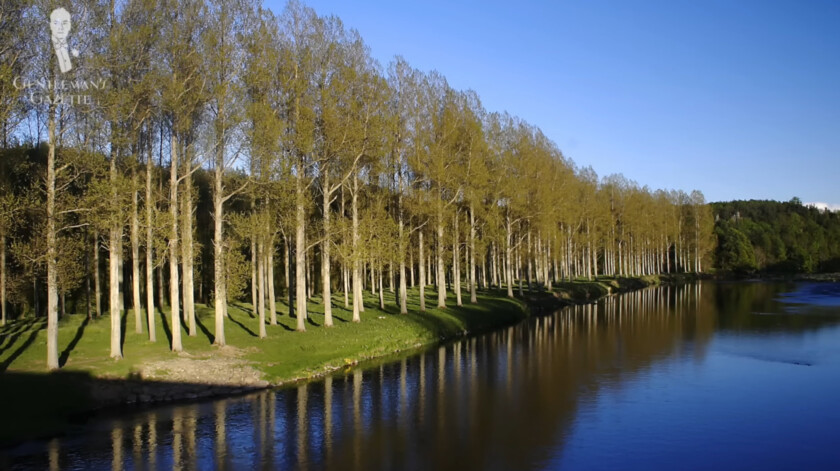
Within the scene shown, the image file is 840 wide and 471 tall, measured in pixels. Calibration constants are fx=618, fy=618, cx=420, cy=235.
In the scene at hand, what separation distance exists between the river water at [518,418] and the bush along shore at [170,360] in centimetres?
166

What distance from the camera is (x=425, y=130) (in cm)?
5212

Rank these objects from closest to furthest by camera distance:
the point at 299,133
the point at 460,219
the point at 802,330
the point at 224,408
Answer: the point at 224,408 → the point at 299,133 → the point at 802,330 → the point at 460,219

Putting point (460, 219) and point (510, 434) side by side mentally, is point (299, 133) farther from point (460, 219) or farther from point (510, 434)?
point (460, 219)

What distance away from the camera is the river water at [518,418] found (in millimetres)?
19734

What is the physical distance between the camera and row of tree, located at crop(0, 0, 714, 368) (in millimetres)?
27344

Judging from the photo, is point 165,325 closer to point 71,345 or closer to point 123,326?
point 123,326

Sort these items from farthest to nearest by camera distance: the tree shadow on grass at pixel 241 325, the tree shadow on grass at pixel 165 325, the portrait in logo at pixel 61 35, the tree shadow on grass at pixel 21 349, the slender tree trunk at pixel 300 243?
the slender tree trunk at pixel 300 243, the tree shadow on grass at pixel 241 325, the tree shadow on grass at pixel 165 325, the tree shadow on grass at pixel 21 349, the portrait in logo at pixel 61 35

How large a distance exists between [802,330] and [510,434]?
3798 centimetres

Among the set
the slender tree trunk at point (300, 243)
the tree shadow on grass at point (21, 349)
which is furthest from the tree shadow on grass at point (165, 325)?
the slender tree trunk at point (300, 243)

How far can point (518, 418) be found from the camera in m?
24.3

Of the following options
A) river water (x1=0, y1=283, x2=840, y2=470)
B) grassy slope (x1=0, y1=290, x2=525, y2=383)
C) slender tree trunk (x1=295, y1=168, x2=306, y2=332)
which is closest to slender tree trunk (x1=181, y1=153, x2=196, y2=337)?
grassy slope (x1=0, y1=290, x2=525, y2=383)

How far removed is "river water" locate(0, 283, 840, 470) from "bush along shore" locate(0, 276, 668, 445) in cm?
166

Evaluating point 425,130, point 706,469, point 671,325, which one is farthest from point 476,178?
point 706,469

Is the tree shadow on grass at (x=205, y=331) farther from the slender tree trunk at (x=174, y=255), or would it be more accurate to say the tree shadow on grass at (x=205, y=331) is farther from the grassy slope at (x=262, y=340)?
the slender tree trunk at (x=174, y=255)
